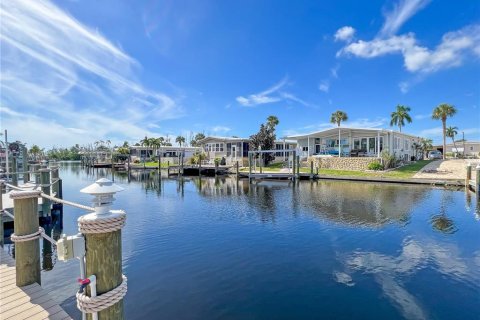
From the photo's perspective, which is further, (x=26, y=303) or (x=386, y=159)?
(x=386, y=159)

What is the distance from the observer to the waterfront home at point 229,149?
1895 inches

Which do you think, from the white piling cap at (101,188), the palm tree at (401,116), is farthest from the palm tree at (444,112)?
the white piling cap at (101,188)

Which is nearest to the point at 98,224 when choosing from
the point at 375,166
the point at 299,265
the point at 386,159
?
the point at 299,265

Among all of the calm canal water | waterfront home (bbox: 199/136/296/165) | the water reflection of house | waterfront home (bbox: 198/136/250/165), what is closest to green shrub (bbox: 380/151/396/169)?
the water reflection of house

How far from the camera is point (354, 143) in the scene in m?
39.1

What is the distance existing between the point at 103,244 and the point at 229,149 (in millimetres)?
47395

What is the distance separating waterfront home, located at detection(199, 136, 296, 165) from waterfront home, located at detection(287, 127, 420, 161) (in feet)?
16.9

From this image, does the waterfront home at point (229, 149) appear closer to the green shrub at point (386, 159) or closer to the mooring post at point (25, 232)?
the green shrub at point (386, 159)

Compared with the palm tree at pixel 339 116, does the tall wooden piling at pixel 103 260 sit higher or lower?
lower

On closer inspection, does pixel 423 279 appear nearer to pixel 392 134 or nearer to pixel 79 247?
pixel 79 247

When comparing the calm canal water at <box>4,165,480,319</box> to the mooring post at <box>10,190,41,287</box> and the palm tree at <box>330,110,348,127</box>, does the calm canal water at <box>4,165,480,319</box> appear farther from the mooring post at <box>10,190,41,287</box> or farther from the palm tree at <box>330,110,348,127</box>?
the palm tree at <box>330,110,348,127</box>

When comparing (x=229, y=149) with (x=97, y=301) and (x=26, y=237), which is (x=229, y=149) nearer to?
(x=26, y=237)

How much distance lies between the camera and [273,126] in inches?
1941

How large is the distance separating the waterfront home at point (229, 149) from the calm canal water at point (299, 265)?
32524 millimetres
